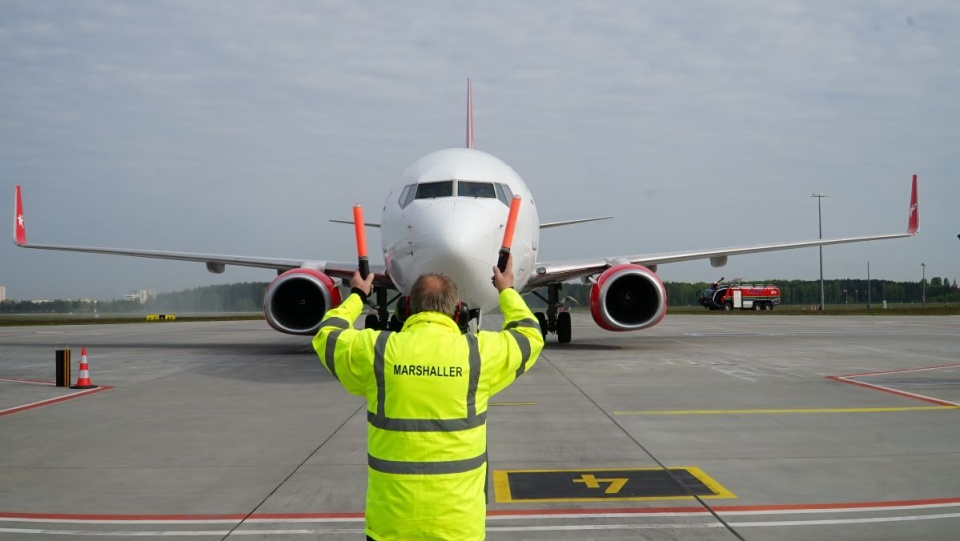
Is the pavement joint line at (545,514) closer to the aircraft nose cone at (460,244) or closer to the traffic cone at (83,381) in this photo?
the aircraft nose cone at (460,244)

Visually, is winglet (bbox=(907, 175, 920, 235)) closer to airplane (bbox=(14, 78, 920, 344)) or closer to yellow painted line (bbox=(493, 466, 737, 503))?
airplane (bbox=(14, 78, 920, 344))

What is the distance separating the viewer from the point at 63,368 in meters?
12.0

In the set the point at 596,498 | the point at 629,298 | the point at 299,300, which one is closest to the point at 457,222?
the point at 596,498

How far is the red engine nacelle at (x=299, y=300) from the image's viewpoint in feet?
51.1

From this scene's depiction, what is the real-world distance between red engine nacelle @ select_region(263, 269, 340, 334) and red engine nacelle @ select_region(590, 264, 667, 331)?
17.4 ft

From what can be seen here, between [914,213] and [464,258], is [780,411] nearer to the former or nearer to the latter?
[464,258]

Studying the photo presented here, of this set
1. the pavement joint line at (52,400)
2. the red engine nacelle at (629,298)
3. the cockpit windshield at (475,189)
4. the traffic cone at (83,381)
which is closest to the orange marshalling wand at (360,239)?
the pavement joint line at (52,400)

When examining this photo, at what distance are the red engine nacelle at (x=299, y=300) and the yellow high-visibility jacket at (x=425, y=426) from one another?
12381mm

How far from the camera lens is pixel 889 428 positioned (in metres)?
7.71

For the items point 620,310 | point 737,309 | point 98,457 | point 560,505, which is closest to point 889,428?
point 560,505

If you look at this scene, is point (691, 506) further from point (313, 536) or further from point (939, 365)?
point (939, 365)

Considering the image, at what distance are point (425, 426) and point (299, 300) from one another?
13770mm

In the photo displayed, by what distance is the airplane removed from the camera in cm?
1066

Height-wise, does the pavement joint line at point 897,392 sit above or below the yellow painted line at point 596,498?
above
